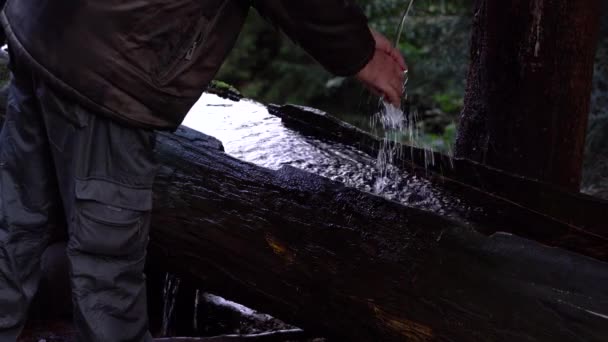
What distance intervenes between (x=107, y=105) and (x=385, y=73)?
1092 mm

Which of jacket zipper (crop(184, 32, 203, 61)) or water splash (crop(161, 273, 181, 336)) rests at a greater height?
jacket zipper (crop(184, 32, 203, 61))

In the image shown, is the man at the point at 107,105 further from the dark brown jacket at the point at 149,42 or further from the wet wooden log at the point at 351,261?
the wet wooden log at the point at 351,261

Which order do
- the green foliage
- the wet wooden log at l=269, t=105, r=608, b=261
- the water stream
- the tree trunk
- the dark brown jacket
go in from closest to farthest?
the dark brown jacket
the wet wooden log at l=269, t=105, r=608, b=261
the water stream
the tree trunk
the green foliage

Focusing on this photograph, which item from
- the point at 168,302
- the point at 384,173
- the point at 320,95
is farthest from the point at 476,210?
the point at 320,95

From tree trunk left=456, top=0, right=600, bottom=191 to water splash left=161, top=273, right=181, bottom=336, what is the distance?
2.04 m

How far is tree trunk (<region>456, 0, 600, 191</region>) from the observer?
412cm

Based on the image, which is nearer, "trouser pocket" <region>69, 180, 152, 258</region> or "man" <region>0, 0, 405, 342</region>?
"man" <region>0, 0, 405, 342</region>

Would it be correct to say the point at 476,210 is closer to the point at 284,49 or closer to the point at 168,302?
the point at 168,302

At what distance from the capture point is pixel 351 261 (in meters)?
3.08

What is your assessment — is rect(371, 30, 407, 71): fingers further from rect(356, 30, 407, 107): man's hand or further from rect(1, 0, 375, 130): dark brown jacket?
rect(1, 0, 375, 130): dark brown jacket

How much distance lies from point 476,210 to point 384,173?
0.62 metres

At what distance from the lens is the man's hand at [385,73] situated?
2.94 meters

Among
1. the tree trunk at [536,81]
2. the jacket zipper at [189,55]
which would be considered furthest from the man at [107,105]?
the tree trunk at [536,81]

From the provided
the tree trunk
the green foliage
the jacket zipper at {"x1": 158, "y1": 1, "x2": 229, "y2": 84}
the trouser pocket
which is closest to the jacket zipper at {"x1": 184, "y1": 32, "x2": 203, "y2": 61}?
the jacket zipper at {"x1": 158, "y1": 1, "x2": 229, "y2": 84}
